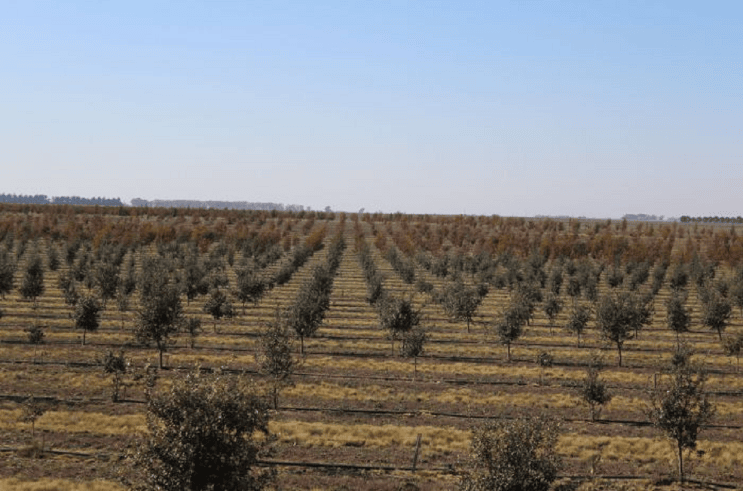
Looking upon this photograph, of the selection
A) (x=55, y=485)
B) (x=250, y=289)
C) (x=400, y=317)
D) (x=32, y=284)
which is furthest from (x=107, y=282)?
(x=55, y=485)

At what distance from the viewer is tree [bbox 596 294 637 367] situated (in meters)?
59.7

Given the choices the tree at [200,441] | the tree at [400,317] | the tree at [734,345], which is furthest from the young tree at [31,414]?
the tree at [734,345]

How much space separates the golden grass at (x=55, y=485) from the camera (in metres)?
29.3

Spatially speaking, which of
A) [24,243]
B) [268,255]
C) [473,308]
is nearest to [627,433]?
[473,308]

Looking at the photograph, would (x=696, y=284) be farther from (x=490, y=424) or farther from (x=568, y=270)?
(x=490, y=424)

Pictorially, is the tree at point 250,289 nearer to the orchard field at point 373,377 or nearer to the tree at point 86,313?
the orchard field at point 373,377

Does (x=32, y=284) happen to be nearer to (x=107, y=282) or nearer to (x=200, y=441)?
(x=107, y=282)

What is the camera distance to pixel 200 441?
21.2 meters

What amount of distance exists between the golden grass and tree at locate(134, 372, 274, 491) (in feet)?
35.0

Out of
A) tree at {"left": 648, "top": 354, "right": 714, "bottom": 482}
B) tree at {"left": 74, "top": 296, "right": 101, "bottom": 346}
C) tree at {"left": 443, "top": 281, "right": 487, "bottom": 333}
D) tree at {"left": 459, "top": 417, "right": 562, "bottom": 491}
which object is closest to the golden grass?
tree at {"left": 459, "top": 417, "right": 562, "bottom": 491}

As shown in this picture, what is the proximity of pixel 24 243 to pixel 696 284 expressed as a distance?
504 feet

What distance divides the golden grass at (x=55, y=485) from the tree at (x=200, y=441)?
10657 mm

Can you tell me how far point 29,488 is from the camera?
29.2 m

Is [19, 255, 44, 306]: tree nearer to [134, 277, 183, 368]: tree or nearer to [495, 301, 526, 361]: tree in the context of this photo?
[134, 277, 183, 368]: tree
